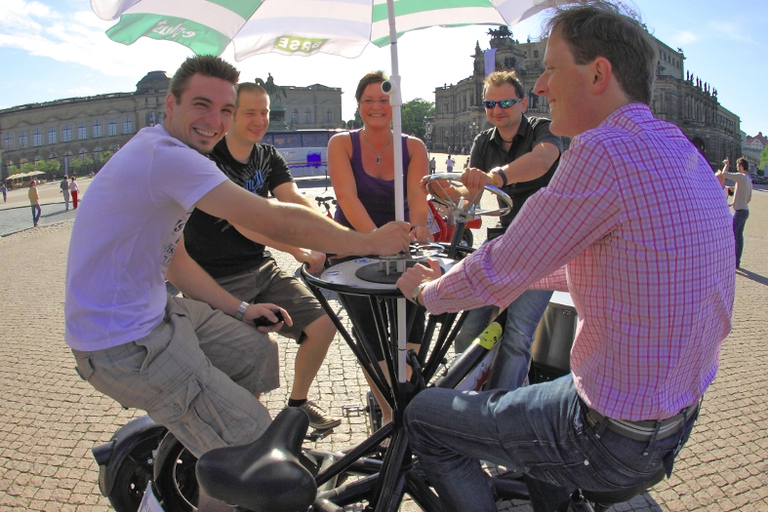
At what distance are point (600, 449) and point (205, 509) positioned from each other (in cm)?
146

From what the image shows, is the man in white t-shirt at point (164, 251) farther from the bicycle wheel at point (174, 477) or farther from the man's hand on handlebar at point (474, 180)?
the man's hand on handlebar at point (474, 180)

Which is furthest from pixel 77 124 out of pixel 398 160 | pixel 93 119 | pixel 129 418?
pixel 398 160

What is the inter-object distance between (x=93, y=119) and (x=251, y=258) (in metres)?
109

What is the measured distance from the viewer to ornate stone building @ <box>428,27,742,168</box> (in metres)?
79.6

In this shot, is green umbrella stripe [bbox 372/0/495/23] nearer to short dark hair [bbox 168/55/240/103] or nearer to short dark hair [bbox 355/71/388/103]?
short dark hair [bbox 355/71/388/103]

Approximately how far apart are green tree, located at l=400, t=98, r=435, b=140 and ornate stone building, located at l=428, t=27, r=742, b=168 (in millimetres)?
11907

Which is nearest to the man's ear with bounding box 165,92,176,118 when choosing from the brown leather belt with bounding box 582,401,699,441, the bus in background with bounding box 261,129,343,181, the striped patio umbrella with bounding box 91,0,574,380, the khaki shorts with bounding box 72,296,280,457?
the striped patio umbrella with bounding box 91,0,574,380

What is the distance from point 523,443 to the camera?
162 centimetres

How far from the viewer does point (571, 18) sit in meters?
1.55

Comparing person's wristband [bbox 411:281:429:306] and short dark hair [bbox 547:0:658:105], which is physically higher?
short dark hair [bbox 547:0:658:105]

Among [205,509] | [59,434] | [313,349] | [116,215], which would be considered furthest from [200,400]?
[59,434]

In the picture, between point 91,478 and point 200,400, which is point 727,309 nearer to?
point 200,400

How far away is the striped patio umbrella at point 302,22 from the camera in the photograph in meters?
2.31

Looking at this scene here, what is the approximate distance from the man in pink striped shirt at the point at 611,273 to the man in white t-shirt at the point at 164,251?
0.62 metres
